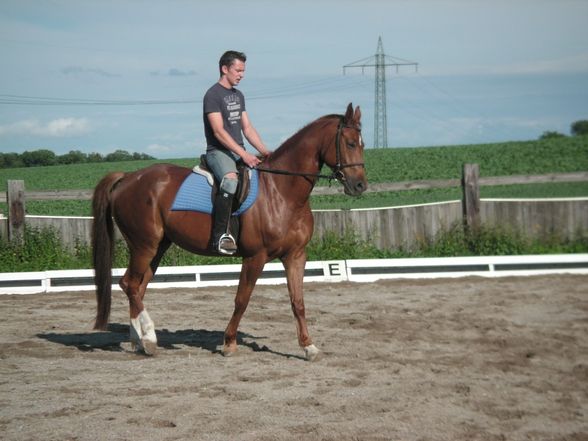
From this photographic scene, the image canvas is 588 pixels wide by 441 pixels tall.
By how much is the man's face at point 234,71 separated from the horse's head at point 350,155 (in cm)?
121

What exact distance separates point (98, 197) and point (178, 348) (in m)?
2.00

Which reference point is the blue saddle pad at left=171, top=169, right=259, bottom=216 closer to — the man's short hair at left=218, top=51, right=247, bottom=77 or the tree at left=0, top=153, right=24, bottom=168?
the man's short hair at left=218, top=51, right=247, bottom=77

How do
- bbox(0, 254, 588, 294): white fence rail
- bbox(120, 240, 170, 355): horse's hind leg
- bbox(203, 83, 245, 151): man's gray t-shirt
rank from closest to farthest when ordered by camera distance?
1. bbox(203, 83, 245, 151): man's gray t-shirt
2. bbox(120, 240, 170, 355): horse's hind leg
3. bbox(0, 254, 588, 294): white fence rail

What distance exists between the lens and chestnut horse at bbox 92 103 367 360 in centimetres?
744

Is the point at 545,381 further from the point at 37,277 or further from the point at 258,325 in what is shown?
the point at 37,277

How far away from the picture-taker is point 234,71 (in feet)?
25.4

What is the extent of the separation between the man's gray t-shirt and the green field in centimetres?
1693

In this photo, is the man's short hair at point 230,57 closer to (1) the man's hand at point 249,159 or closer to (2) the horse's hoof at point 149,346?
(1) the man's hand at point 249,159

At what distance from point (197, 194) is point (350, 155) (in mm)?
1688

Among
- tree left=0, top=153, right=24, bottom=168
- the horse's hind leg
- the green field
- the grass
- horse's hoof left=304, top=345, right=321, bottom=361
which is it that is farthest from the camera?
tree left=0, top=153, right=24, bottom=168

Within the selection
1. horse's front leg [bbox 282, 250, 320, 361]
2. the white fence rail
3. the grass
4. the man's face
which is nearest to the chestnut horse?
horse's front leg [bbox 282, 250, 320, 361]

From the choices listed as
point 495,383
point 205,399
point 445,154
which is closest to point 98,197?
point 205,399

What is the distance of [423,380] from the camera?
648 cm

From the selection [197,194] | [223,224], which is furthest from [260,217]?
[197,194]
